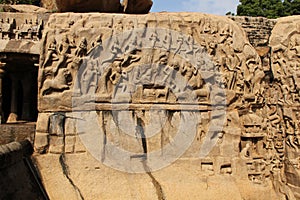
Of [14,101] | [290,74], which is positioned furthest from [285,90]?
[14,101]

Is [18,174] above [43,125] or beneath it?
beneath

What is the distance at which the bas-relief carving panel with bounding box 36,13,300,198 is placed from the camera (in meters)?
6.27

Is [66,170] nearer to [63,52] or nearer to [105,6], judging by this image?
[63,52]

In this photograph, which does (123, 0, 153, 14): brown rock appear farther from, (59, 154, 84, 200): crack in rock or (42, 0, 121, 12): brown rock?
(59, 154, 84, 200): crack in rock

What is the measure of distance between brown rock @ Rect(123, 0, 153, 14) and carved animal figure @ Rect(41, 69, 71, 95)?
114 inches

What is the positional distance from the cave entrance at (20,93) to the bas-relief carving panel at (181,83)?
7.01 feet

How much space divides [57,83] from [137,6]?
11.3ft

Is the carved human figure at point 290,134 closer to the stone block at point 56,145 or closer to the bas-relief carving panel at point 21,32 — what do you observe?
the stone block at point 56,145

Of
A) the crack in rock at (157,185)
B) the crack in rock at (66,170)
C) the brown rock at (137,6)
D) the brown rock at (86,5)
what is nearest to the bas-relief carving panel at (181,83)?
the crack in rock at (66,170)

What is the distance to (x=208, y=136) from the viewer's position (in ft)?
21.8

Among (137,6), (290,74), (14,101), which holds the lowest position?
(14,101)

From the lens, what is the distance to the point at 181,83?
6.73 meters

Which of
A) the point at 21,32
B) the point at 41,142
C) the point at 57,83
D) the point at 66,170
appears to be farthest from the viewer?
the point at 21,32

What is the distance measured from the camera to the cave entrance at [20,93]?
27.6 ft
